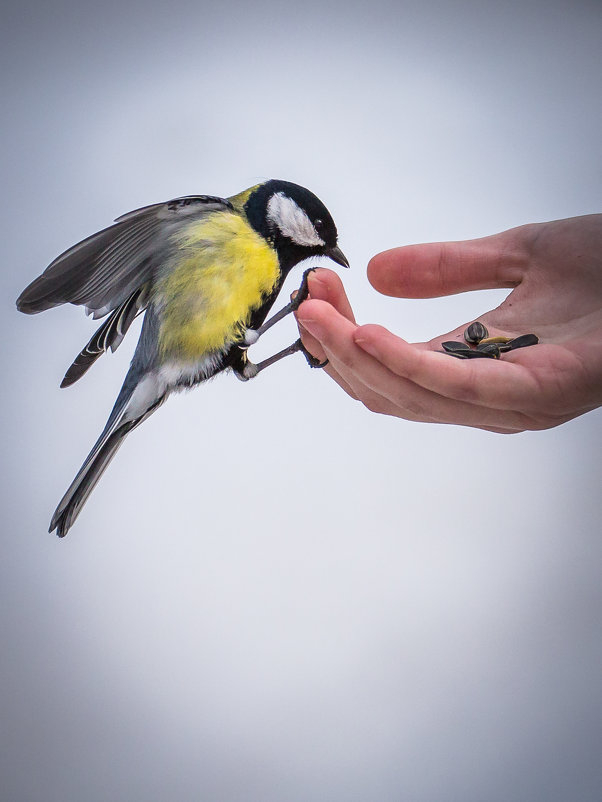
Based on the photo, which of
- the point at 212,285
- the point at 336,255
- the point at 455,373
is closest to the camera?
the point at 455,373

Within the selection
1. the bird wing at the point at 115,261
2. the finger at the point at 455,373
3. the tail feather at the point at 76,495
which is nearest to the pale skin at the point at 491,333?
the finger at the point at 455,373

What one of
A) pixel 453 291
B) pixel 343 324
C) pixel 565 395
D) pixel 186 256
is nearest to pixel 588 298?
pixel 453 291

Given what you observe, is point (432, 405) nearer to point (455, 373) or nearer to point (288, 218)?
point (455, 373)

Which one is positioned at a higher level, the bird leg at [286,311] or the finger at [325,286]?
the finger at [325,286]

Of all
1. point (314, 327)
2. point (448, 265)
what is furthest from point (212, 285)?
point (448, 265)

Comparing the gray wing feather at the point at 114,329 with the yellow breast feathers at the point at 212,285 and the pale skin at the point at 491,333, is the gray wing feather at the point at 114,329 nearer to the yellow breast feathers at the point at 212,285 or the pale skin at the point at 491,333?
the yellow breast feathers at the point at 212,285

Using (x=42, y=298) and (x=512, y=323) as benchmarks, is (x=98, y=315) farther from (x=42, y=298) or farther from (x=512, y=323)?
(x=512, y=323)

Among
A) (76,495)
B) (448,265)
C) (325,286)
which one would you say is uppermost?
(448,265)

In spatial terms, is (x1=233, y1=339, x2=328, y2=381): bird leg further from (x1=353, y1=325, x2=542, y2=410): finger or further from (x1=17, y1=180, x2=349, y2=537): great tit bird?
(x1=353, y1=325, x2=542, y2=410): finger
